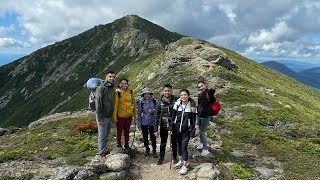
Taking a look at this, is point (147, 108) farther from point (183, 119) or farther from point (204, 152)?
point (204, 152)

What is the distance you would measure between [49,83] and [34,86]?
36.6 ft

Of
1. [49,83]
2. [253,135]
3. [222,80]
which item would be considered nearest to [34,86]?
[49,83]

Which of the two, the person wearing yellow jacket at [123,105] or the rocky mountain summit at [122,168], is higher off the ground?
the person wearing yellow jacket at [123,105]

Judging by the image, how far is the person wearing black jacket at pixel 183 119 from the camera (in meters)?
16.0

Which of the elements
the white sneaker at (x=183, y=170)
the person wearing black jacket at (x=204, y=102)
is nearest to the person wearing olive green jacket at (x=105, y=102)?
the white sneaker at (x=183, y=170)

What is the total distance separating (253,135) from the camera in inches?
1022

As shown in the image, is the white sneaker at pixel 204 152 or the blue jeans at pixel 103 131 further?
the white sneaker at pixel 204 152

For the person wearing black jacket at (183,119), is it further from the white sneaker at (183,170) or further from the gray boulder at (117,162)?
the gray boulder at (117,162)

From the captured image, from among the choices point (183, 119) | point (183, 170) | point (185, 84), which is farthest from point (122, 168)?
point (185, 84)

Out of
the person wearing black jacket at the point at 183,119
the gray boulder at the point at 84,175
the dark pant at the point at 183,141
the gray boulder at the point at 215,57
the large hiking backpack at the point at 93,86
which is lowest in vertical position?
the gray boulder at the point at 84,175

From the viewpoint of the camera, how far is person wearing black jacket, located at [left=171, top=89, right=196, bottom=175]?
16.0m

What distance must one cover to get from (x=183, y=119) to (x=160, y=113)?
1.56 meters

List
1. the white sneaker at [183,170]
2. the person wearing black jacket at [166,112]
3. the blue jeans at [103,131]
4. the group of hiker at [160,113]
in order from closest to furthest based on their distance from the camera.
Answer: the group of hiker at [160,113], the white sneaker at [183,170], the person wearing black jacket at [166,112], the blue jeans at [103,131]

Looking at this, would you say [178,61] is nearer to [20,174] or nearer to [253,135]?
[253,135]
